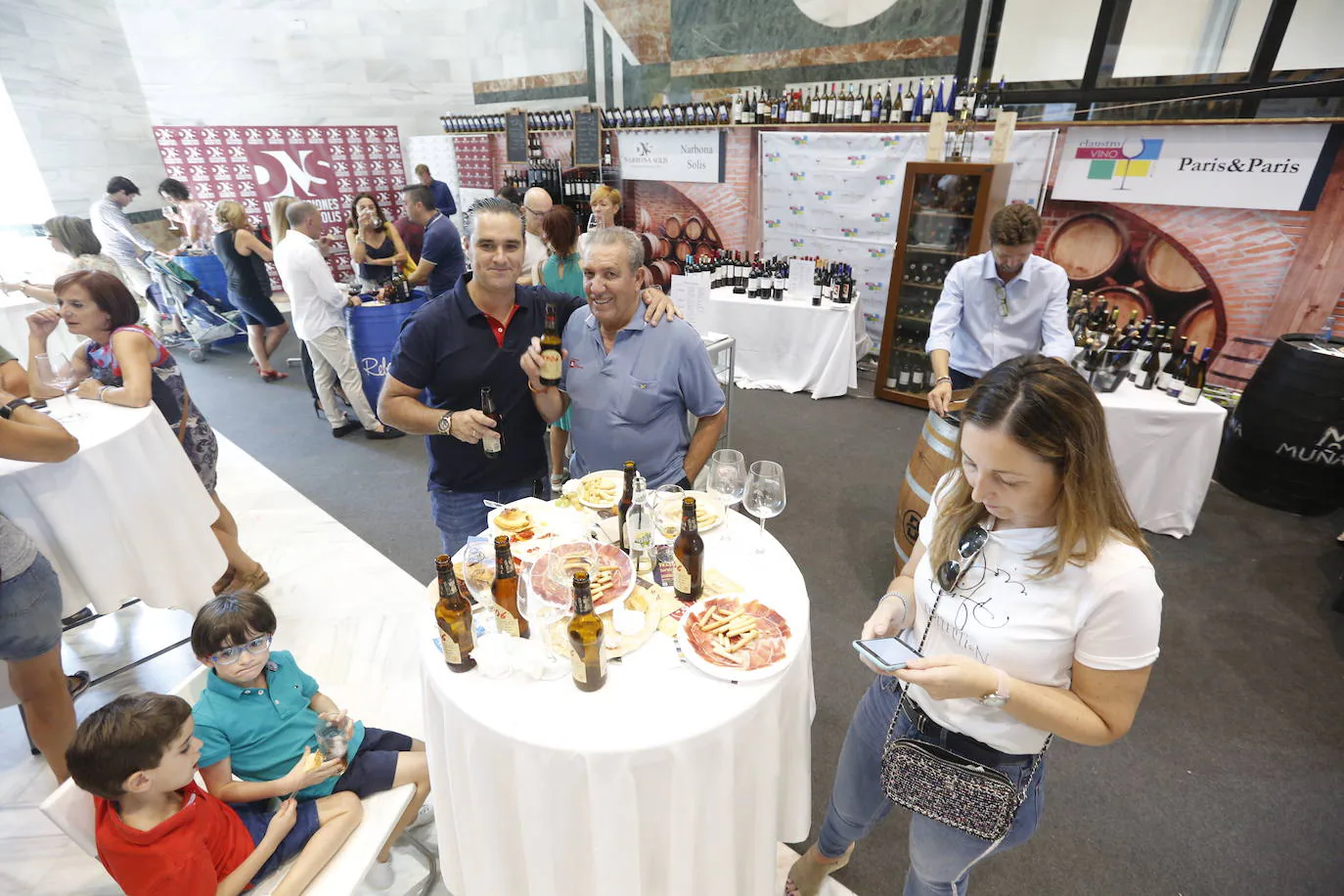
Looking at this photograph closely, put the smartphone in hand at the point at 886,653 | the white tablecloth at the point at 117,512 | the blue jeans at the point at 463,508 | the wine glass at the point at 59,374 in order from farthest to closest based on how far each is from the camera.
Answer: the wine glass at the point at 59,374 < the blue jeans at the point at 463,508 < the white tablecloth at the point at 117,512 < the smartphone in hand at the point at 886,653

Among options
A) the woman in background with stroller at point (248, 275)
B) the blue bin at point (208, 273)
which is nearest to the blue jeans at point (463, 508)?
the woman in background with stroller at point (248, 275)

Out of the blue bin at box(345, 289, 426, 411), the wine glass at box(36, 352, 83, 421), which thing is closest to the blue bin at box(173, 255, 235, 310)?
the blue bin at box(345, 289, 426, 411)

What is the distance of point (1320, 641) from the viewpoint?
3.03 m

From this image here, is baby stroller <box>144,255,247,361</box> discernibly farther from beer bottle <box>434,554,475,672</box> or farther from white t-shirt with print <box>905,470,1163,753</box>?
white t-shirt with print <box>905,470,1163,753</box>

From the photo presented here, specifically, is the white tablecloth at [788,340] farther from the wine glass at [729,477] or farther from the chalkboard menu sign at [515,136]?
the chalkboard menu sign at [515,136]

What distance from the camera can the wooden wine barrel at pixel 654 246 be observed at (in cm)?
749

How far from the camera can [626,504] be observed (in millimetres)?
1832

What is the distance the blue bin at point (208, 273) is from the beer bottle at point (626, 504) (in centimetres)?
726

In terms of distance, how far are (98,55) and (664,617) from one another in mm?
11201

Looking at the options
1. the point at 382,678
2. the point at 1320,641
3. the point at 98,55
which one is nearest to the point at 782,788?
the point at 382,678

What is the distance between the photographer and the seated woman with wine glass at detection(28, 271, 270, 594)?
8.64 feet

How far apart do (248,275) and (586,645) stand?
6.24 m

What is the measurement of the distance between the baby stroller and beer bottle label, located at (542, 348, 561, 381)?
6.50 meters

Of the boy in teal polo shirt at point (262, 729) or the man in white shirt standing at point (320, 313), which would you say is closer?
the boy in teal polo shirt at point (262, 729)
